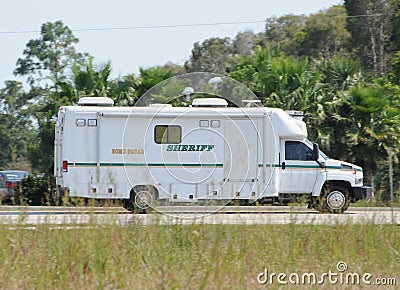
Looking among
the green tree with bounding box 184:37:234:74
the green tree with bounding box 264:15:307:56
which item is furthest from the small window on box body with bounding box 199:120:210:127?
the green tree with bounding box 184:37:234:74

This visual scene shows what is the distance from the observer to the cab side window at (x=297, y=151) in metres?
20.4

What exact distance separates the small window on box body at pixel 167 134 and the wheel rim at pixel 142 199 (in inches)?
50.5

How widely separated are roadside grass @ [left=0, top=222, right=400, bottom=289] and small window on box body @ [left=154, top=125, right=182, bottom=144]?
7.86 m

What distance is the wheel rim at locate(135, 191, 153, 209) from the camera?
19.2m

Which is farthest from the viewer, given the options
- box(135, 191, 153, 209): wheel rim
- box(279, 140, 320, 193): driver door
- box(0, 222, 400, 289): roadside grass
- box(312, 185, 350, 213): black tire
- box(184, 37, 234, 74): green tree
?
box(184, 37, 234, 74): green tree

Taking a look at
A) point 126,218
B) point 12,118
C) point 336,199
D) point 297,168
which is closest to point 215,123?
point 297,168

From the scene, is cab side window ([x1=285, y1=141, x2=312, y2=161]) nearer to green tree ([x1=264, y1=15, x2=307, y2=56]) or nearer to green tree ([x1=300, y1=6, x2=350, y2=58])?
green tree ([x1=300, y1=6, x2=350, y2=58])

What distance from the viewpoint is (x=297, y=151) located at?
67.2ft

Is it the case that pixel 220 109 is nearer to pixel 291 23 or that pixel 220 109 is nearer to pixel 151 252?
pixel 151 252

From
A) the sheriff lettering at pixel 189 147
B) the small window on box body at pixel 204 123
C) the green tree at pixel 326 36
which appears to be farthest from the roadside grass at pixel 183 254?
the green tree at pixel 326 36

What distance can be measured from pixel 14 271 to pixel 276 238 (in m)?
3.74

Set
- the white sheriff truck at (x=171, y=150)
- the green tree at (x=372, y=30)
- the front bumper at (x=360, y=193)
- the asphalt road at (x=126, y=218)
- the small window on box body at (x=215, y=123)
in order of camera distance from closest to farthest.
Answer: the asphalt road at (x=126, y=218) < the white sheriff truck at (x=171, y=150) < the small window on box body at (x=215, y=123) < the front bumper at (x=360, y=193) < the green tree at (x=372, y=30)

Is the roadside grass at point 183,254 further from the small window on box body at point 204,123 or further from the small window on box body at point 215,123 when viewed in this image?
the small window on box body at point 204,123

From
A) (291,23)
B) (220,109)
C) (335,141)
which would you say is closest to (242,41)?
(291,23)
